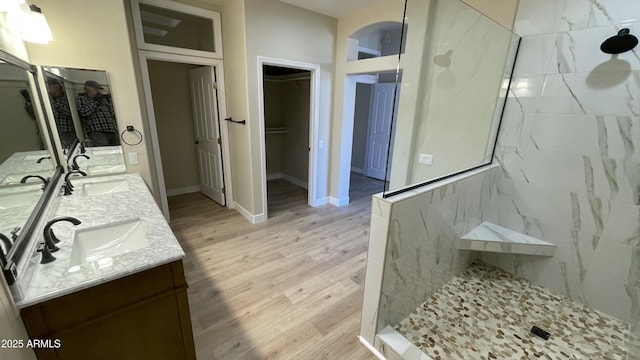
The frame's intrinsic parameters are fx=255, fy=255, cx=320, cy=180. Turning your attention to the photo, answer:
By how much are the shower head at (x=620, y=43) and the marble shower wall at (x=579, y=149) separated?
4 centimetres

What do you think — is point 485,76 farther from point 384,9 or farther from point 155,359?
point 155,359

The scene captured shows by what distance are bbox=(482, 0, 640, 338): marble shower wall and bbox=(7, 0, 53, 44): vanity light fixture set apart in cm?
353

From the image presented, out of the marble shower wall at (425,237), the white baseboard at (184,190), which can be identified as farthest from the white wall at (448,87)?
the white baseboard at (184,190)

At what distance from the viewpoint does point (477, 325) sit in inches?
71.4

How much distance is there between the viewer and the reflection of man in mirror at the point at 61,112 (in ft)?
6.47

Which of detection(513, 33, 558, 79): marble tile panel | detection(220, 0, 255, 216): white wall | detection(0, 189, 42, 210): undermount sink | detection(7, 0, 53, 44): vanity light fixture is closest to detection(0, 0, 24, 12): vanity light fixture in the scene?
detection(7, 0, 53, 44): vanity light fixture

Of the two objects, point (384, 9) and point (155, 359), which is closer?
point (155, 359)

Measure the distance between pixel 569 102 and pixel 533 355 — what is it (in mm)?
1830

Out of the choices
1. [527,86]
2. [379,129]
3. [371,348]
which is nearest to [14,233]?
[371,348]

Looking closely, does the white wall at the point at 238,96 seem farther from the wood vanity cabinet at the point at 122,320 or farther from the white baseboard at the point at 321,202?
the wood vanity cabinet at the point at 122,320

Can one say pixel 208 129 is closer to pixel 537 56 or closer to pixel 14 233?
pixel 14 233

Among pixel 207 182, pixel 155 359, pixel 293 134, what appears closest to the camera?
pixel 155 359

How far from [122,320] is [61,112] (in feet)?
6.14

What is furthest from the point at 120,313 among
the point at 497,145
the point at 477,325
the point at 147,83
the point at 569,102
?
the point at 569,102
